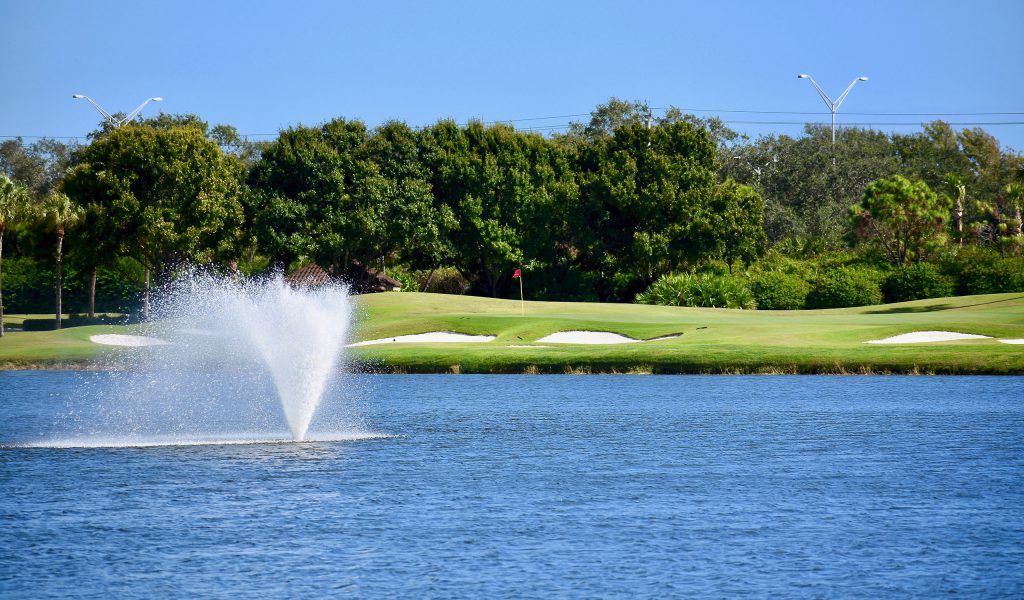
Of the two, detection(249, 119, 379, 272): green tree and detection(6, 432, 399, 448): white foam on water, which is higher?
detection(249, 119, 379, 272): green tree

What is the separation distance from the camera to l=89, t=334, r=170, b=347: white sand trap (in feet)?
168

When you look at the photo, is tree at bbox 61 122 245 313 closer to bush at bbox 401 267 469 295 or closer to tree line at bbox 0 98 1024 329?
tree line at bbox 0 98 1024 329

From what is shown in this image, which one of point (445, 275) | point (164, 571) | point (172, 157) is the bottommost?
point (164, 571)

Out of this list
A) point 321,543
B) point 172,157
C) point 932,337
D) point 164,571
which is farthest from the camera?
point 172,157

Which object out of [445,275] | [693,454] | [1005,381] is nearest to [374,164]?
[445,275]

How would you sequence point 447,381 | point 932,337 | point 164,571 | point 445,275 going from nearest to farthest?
point 164,571 < point 447,381 < point 932,337 < point 445,275

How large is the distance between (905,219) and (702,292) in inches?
530

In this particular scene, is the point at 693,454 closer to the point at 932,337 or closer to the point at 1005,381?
the point at 1005,381

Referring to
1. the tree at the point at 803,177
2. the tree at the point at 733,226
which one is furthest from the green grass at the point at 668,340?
the tree at the point at 803,177

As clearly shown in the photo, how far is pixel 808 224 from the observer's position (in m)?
98.4

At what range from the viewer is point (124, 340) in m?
52.2

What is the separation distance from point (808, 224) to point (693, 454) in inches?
3092

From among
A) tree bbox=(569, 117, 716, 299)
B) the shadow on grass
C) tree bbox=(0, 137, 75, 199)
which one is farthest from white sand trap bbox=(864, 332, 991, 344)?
tree bbox=(0, 137, 75, 199)

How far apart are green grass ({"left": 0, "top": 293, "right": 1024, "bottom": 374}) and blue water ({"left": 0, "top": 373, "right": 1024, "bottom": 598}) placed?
989cm
